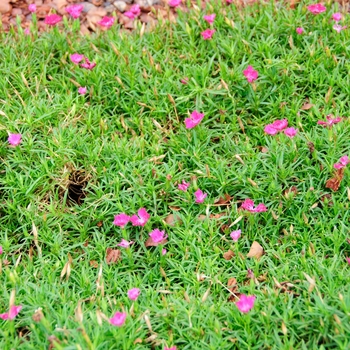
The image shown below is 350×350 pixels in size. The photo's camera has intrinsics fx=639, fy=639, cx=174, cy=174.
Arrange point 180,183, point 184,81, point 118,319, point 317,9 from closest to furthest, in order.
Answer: point 118,319, point 180,183, point 184,81, point 317,9

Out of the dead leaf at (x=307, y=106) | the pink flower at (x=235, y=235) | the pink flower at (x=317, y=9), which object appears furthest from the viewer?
the pink flower at (x=317, y=9)

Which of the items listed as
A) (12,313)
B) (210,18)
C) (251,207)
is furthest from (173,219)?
(210,18)

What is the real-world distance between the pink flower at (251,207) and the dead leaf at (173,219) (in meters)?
0.33

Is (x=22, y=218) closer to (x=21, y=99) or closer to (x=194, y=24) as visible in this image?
(x=21, y=99)

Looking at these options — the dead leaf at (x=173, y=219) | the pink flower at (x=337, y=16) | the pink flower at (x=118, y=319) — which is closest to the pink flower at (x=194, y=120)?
the dead leaf at (x=173, y=219)

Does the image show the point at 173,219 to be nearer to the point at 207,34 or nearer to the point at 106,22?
the point at 207,34

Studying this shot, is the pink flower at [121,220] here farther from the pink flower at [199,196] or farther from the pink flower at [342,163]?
the pink flower at [342,163]

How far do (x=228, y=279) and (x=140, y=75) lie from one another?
147cm

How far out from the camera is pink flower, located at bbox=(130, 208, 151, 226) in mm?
3115

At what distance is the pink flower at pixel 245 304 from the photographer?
2.62 m

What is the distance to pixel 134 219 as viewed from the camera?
3.13 m

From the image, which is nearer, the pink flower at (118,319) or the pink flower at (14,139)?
the pink flower at (118,319)

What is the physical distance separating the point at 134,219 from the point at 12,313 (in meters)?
0.76

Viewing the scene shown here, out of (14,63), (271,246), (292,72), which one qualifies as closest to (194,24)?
(292,72)
